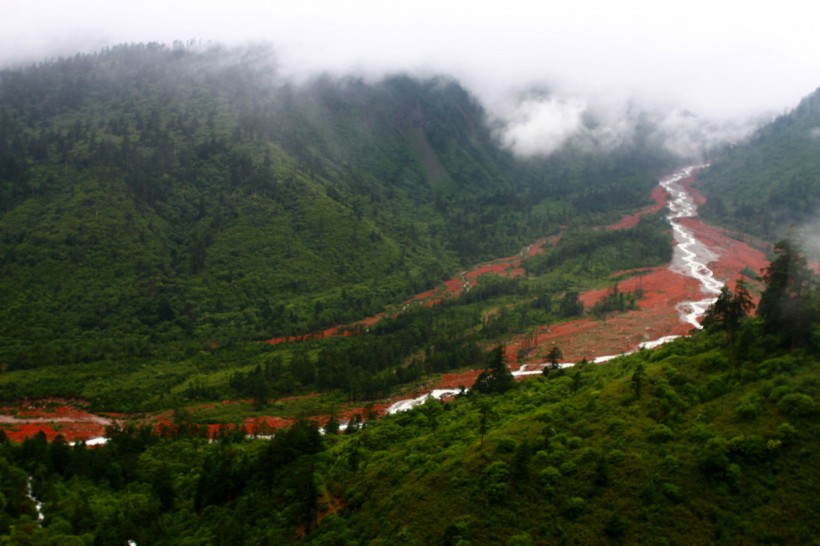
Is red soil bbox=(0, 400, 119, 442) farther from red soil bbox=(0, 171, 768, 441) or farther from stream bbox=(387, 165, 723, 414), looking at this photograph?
stream bbox=(387, 165, 723, 414)

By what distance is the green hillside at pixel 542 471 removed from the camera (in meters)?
37.9

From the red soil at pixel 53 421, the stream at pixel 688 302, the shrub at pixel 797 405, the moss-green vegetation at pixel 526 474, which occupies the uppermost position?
the shrub at pixel 797 405

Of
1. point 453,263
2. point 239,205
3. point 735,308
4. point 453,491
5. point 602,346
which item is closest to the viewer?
point 453,491

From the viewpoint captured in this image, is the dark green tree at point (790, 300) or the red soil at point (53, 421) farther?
the red soil at point (53, 421)

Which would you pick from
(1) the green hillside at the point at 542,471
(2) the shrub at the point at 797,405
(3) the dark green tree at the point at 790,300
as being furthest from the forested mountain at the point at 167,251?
(2) the shrub at the point at 797,405

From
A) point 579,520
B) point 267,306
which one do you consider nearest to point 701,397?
point 579,520

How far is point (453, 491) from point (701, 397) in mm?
21160

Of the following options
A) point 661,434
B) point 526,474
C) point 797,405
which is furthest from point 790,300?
point 526,474

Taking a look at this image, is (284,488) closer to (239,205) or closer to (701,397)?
(701,397)

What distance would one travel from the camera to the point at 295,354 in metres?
119

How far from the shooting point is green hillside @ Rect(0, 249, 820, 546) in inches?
1492

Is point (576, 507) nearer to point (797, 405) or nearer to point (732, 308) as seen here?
point (797, 405)

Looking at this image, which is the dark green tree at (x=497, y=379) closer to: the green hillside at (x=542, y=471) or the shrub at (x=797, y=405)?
the green hillside at (x=542, y=471)

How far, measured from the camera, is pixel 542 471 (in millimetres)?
42625
